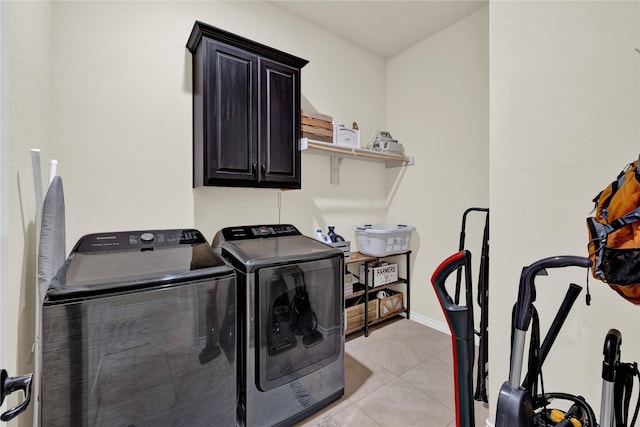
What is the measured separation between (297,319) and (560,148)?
5.42 ft

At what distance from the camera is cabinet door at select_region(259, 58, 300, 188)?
2.10 m

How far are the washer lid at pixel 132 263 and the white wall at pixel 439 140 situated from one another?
7.43 ft

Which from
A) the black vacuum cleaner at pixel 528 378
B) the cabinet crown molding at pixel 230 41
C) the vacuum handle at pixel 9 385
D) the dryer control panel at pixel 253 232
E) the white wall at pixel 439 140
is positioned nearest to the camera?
the vacuum handle at pixel 9 385

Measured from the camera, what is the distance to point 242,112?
6.54ft

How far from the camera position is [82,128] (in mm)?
1748

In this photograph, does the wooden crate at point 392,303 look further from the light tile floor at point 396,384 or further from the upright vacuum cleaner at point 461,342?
the upright vacuum cleaner at point 461,342

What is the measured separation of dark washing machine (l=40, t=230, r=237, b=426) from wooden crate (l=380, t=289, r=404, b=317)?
1945 millimetres

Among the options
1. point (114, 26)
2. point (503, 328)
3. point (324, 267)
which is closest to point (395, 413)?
point (503, 328)

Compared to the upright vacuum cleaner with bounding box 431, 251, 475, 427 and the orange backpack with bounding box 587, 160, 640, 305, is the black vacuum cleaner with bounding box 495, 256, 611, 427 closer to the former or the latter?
the orange backpack with bounding box 587, 160, 640, 305

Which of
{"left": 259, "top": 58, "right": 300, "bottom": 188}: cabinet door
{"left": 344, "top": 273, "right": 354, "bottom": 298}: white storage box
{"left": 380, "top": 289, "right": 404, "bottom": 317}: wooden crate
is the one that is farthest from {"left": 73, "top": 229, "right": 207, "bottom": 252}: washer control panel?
{"left": 380, "top": 289, "right": 404, "bottom": 317}: wooden crate

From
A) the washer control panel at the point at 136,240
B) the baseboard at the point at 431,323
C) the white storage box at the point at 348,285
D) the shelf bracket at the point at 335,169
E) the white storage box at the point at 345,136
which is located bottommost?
the baseboard at the point at 431,323

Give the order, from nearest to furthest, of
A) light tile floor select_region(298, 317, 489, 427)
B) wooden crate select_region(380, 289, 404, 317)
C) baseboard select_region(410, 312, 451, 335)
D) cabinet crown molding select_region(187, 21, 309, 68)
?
light tile floor select_region(298, 317, 489, 427), cabinet crown molding select_region(187, 21, 309, 68), baseboard select_region(410, 312, 451, 335), wooden crate select_region(380, 289, 404, 317)

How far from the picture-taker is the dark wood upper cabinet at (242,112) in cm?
189

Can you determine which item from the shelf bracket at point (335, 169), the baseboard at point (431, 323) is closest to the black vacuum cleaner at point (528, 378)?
the baseboard at point (431, 323)
